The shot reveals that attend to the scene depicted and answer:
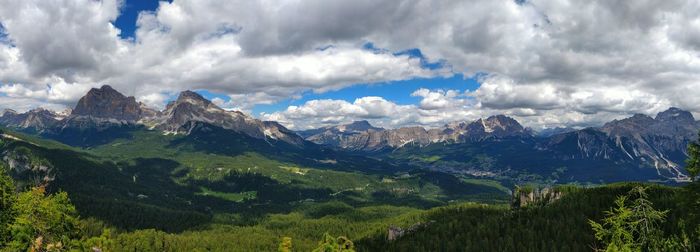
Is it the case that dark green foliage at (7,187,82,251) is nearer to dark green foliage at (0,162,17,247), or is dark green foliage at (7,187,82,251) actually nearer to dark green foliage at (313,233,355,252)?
dark green foliage at (0,162,17,247)

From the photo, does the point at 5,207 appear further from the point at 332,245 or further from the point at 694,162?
the point at 694,162

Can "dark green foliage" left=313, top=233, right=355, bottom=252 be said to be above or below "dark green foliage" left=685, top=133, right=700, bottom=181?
below

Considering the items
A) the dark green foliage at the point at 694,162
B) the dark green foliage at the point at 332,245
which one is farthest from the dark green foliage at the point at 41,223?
the dark green foliage at the point at 694,162

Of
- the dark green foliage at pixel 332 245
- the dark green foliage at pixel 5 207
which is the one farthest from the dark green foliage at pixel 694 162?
the dark green foliage at pixel 5 207

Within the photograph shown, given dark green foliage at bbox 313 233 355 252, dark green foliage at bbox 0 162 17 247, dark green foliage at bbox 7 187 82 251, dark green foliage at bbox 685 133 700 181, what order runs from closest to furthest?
dark green foliage at bbox 313 233 355 252 < dark green foliage at bbox 685 133 700 181 < dark green foliage at bbox 7 187 82 251 < dark green foliage at bbox 0 162 17 247

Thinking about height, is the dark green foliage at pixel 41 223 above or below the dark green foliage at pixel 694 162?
below

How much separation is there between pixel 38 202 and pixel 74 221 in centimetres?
553

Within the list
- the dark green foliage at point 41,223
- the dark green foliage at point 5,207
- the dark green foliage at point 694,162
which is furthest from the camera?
the dark green foliage at point 5,207

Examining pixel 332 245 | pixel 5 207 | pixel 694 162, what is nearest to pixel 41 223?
pixel 5 207

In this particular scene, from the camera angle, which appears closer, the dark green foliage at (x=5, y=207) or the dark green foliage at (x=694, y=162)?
the dark green foliage at (x=694, y=162)

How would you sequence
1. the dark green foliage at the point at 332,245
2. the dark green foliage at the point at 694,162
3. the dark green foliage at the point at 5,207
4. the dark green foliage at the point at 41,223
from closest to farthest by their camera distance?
the dark green foliage at the point at 332,245, the dark green foliage at the point at 694,162, the dark green foliage at the point at 41,223, the dark green foliage at the point at 5,207

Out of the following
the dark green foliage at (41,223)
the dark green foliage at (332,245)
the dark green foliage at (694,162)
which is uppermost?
the dark green foliage at (694,162)

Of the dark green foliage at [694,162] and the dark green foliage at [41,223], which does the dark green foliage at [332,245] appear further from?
the dark green foliage at [41,223]

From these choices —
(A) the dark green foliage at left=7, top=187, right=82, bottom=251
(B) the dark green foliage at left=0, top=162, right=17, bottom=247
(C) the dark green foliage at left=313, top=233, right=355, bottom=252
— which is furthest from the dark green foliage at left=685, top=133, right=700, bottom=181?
(B) the dark green foliage at left=0, top=162, right=17, bottom=247
